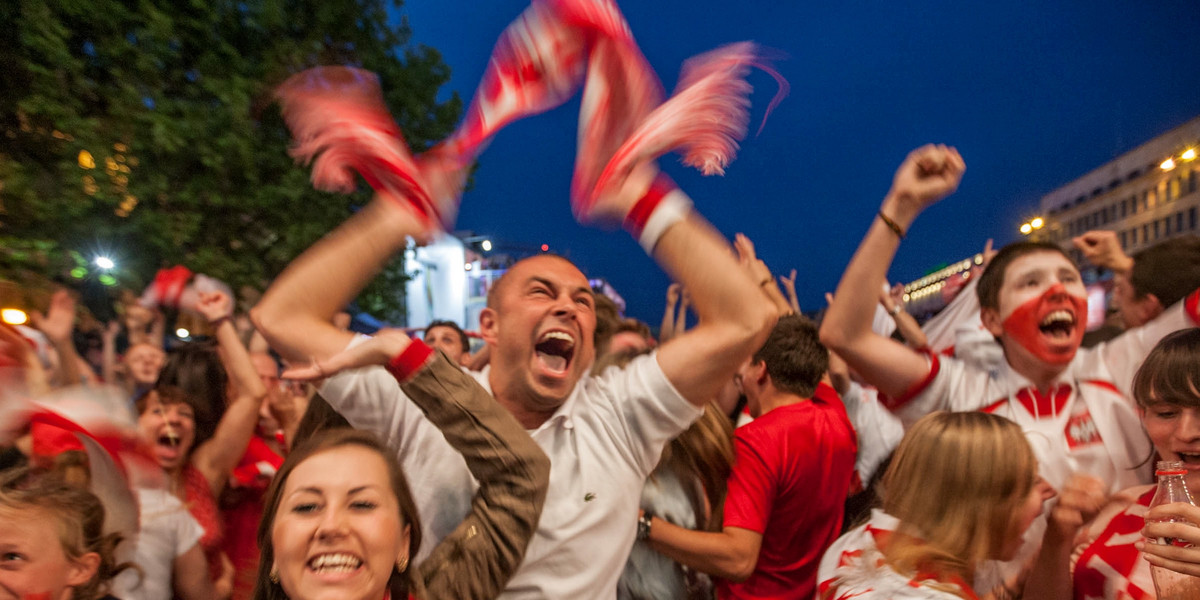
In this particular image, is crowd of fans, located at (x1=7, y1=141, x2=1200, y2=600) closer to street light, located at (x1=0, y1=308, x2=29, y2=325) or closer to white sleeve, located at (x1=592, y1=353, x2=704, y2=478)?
white sleeve, located at (x1=592, y1=353, x2=704, y2=478)

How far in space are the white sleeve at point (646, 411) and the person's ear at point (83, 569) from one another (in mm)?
1523

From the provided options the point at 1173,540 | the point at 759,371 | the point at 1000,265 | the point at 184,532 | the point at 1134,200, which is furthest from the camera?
the point at 1134,200

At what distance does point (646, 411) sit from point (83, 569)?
1642mm

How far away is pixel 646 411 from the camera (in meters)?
2.03

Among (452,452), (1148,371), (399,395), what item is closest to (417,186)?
(399,395)

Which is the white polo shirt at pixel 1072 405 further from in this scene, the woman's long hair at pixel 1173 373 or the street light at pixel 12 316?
the street light at pixel 12 316

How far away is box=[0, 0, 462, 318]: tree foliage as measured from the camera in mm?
9344

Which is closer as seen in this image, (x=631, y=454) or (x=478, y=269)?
(x=631, y=454)

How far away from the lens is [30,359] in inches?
91.7

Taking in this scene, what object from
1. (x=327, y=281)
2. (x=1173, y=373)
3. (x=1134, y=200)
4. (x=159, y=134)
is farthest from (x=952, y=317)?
(x=1134, y=200)

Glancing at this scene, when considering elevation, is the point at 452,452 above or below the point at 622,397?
below

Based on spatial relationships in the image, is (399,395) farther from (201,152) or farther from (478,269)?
(478,269)

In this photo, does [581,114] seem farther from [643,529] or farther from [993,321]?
[993,321]

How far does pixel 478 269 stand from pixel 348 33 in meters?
35.0
